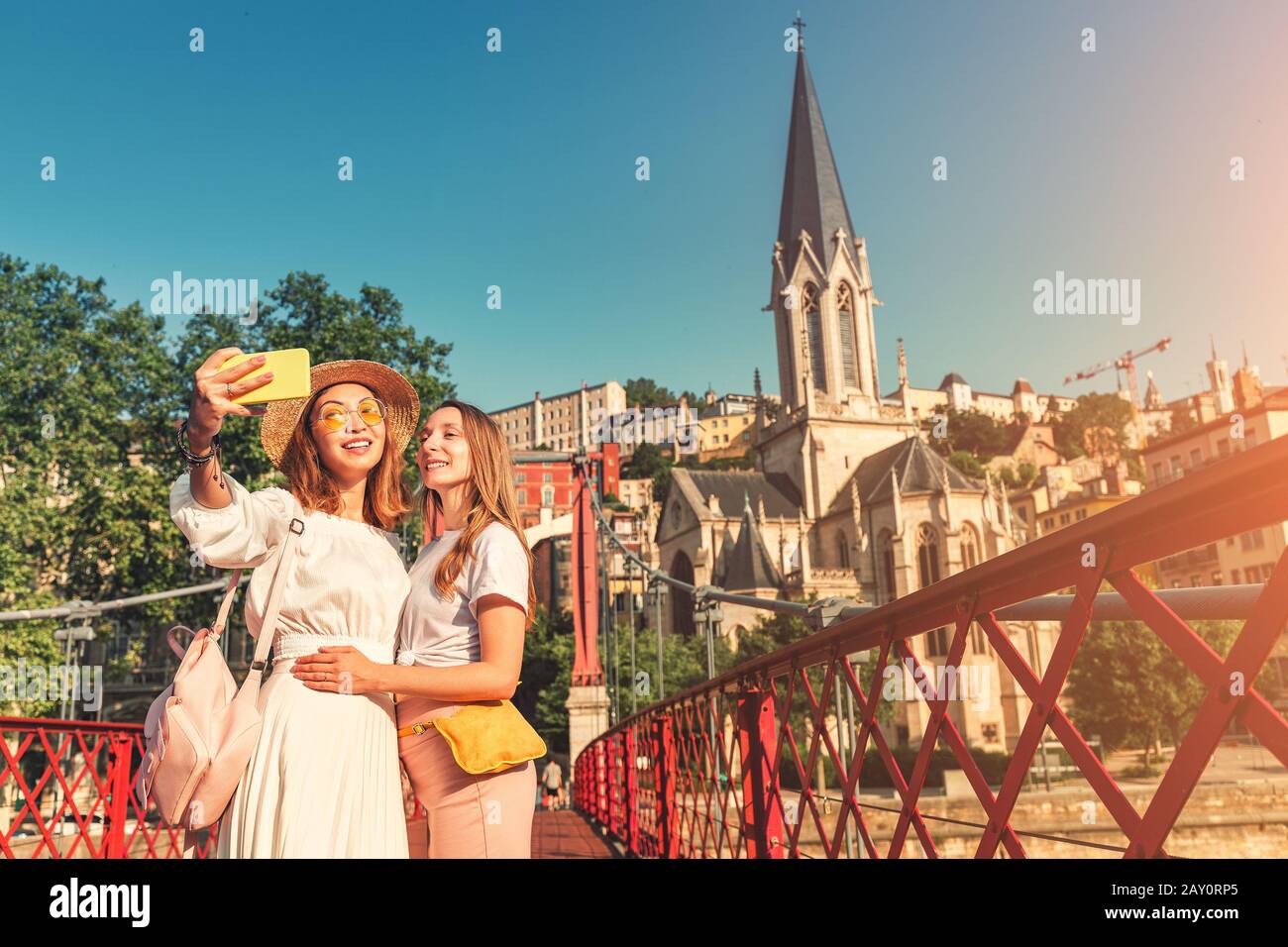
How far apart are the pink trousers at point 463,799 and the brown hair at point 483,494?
12.5 inches

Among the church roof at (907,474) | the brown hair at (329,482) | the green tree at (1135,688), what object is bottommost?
the green tree at (1135,688)

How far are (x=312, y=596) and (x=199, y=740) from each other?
38cm

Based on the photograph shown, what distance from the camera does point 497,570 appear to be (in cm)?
221

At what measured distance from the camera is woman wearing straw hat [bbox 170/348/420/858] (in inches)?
79.8

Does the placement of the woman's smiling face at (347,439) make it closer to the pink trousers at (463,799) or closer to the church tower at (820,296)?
the pink trousers at (463,799)

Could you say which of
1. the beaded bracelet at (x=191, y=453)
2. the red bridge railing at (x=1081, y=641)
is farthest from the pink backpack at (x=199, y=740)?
the red bridge railing at (x=1081, y=641)

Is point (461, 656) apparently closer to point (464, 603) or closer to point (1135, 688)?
point (464, 603)

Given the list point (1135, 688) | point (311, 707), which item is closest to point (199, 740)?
point (311, 707)

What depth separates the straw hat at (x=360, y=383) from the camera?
8.27ft

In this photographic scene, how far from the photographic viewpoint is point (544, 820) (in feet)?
46.6
